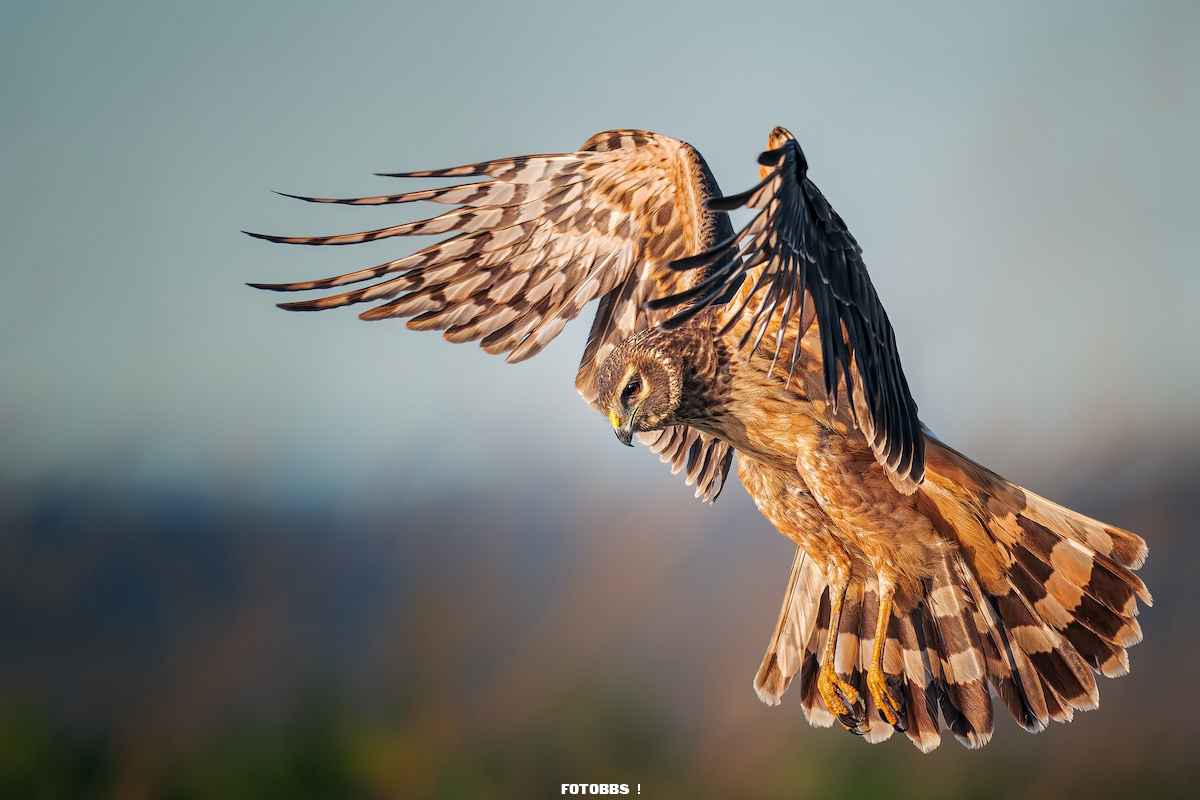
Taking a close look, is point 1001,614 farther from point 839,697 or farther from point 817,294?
point 817,294

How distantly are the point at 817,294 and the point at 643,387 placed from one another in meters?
0.40

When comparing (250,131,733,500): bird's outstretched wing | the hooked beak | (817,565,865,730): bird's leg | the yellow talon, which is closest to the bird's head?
the hooked beak

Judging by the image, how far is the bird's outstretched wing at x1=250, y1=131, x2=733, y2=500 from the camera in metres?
1.94

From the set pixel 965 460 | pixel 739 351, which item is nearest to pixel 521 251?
pixel 739 351

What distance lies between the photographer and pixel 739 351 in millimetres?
1648

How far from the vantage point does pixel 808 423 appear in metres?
1.64

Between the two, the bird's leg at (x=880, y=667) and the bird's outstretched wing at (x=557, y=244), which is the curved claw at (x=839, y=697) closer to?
the bird's leg at (x=880, y=667)

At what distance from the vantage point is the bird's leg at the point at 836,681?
1693mm

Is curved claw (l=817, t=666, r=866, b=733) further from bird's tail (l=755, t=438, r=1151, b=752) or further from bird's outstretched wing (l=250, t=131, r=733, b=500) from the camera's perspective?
bird's outstretched wing (l=250, t=131, r=733, b=500)

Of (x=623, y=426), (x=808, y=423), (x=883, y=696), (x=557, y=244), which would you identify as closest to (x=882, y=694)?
(x=883, y=696)

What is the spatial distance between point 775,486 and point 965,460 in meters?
0.44

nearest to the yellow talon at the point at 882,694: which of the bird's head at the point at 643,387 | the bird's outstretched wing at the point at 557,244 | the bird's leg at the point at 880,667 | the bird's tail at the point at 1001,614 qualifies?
the bird's leg at the point at 880,667

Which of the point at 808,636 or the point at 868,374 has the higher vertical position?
the point at 868,374

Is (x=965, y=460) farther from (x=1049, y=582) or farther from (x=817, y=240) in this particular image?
(x=817, y=240)
